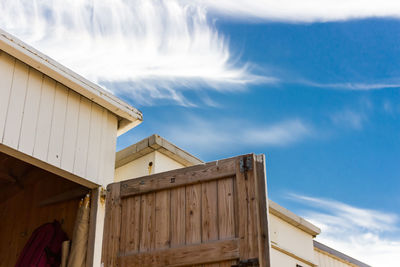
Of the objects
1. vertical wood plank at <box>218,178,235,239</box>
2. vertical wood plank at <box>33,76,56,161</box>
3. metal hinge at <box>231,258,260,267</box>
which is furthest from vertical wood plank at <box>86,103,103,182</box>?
metal hinge at <box>231,258,260,267</box>

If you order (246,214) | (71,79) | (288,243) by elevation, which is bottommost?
(246,214)

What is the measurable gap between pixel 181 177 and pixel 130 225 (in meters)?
0.72

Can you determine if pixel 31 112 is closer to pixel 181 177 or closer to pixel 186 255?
pixel 181 177

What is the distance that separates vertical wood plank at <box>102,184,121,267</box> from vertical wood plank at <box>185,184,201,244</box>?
32.0 inches

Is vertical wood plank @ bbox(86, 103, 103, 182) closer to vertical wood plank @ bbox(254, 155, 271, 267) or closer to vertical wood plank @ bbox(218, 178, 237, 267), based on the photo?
vertical wood plank @ bbox(218, 178, 237, 267)

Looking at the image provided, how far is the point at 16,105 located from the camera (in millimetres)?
5414

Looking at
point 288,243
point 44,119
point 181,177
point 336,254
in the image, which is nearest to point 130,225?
point 181,177

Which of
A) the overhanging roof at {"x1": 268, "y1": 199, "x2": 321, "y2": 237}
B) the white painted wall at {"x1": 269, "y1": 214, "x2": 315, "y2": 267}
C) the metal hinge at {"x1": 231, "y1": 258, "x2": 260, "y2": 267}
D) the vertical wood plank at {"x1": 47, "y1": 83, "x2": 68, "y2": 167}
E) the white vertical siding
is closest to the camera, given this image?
the metal hinge at {"x1": 231, "y1": 258, "x2": 260, "y2": 267}

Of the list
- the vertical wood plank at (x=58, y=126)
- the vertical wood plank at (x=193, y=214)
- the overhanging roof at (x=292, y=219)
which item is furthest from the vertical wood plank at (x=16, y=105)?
the overhanging roof at (x=292, y=219)

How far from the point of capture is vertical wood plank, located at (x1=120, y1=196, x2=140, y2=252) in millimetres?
5203

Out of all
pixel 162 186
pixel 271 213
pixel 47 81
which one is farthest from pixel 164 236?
pixel 271 213

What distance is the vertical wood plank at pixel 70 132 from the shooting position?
5.77 m

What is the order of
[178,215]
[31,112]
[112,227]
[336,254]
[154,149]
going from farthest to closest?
[336,254], [154,149], [31,112], [112,227], [178,215]

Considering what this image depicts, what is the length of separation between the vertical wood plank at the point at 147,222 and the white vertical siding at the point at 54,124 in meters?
0.95
